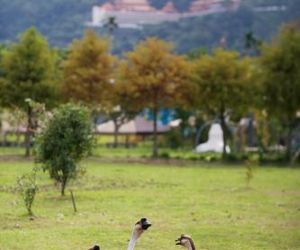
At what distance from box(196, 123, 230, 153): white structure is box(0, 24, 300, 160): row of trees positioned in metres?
13.1

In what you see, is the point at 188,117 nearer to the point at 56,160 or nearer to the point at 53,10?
the point at 56,160

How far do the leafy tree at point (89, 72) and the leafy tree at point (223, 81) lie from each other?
20.5ft

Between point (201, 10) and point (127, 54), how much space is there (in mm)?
129557

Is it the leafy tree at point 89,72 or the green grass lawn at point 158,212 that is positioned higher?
the leafy tree at point 89,72

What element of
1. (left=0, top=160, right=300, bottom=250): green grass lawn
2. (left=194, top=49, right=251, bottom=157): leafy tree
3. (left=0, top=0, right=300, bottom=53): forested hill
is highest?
(left=0, top=0, right=300, bottom=53): forested hill

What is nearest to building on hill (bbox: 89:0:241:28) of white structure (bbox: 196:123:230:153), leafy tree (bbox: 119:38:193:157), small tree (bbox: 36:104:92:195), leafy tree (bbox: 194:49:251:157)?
white structure (bbox: 196:123:230:153)

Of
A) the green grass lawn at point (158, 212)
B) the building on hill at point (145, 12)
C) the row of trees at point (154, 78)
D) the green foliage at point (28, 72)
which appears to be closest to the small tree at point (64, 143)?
the green grass lawn at point (158, 212)

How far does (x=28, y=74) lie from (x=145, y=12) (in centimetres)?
13397

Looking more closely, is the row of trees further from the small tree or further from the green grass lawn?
the small tree

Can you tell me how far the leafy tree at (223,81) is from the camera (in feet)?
159

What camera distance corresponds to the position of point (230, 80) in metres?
48.4

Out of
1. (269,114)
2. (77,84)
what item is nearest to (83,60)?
(77,84)

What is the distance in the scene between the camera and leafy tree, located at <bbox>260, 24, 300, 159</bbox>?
155 ft

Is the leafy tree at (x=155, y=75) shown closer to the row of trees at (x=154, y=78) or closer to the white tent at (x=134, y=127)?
the row of trees at (x=154, y=78)
